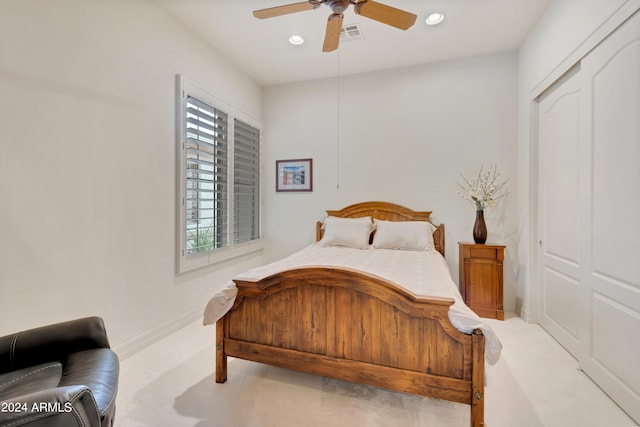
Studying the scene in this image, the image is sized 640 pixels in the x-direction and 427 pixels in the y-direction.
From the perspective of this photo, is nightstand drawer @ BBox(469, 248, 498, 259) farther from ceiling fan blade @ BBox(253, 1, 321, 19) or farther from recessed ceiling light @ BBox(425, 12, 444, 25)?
ceiling fan blade @ BBox(253, 1, 321, 19)

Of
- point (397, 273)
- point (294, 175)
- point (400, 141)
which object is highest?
point (400, 141)

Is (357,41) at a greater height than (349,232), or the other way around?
(357,41)

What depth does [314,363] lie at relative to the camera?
1780 mm

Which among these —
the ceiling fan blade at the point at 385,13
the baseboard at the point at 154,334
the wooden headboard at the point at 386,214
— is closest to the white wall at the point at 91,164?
the baseboard at the point at 154,334

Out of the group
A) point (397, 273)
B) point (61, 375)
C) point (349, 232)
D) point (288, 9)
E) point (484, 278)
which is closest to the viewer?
point (61, 375)

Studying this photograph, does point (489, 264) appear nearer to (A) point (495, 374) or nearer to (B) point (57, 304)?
(A) point (495, 374)

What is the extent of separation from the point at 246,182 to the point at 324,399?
281 centimetres

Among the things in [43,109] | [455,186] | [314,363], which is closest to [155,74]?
[43,109]

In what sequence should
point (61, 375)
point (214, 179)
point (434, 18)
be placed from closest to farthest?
point (61, 375) → point (434, 18) → point (214, 179)

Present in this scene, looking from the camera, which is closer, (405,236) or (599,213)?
(599,213)

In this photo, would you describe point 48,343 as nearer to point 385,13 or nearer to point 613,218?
point 385,13

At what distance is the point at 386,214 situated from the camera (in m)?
3.69

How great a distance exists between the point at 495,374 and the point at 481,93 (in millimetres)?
2992

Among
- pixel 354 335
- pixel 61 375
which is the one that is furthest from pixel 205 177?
pixel 354 335
